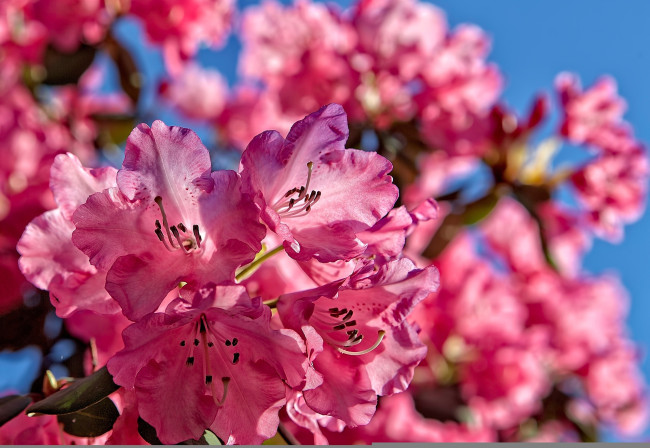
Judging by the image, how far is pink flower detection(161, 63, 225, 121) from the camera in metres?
2.21

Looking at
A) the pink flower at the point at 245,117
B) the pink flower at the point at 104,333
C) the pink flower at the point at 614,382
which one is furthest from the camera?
the pink flower at the point at 614,382

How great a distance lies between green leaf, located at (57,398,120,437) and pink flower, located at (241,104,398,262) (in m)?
0.24

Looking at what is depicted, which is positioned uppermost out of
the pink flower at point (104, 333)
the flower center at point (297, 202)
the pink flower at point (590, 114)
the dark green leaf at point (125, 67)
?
the pink flower at point (590, 114)

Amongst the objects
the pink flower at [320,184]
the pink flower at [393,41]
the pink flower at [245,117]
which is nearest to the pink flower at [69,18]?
the pink flower at [245,117]

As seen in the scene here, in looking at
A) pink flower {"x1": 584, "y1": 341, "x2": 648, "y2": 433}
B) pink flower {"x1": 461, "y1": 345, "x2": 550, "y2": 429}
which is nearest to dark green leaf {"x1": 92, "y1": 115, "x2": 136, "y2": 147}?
pink flower {"x1": 461, "y1": 345, "x2": 550, "y2": 429}

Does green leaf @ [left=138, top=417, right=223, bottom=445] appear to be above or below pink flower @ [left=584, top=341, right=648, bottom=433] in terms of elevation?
below

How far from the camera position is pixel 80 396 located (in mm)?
649

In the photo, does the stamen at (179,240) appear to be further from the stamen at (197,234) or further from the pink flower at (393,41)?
the pink flower at (393,41)

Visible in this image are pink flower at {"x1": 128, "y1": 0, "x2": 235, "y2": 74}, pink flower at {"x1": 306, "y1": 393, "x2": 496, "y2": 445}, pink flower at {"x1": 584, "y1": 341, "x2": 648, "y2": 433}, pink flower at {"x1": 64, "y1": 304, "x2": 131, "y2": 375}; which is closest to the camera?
pink flower at {"x1": 64, "y1": 304, "x2": 131, "y2": 375}

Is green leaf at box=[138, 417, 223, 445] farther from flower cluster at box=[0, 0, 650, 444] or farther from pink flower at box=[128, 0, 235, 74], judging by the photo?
pink flower at box=[128, 0, 235, 74]

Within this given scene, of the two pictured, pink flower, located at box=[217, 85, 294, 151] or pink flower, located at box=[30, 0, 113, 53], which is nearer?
pink flower, located at box=[30, 0, 113, 53]

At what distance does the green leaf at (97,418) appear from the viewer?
705mm

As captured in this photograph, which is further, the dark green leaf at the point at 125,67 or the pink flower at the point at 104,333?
the dark green leaf at the point at 125,67

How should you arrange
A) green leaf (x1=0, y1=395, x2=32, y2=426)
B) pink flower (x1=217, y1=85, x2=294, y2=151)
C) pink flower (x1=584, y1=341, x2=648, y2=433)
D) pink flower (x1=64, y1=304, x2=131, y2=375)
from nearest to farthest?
green leaf (x1=0, y1=395, x2=32, y2=426), pink flower (x1=64, y1=304, x2=131, y2=375), pink flower (x1=217, y1=85, x2=294, y2=151), pink flower (x1=584, y1=341, x2=648, y2=433)
